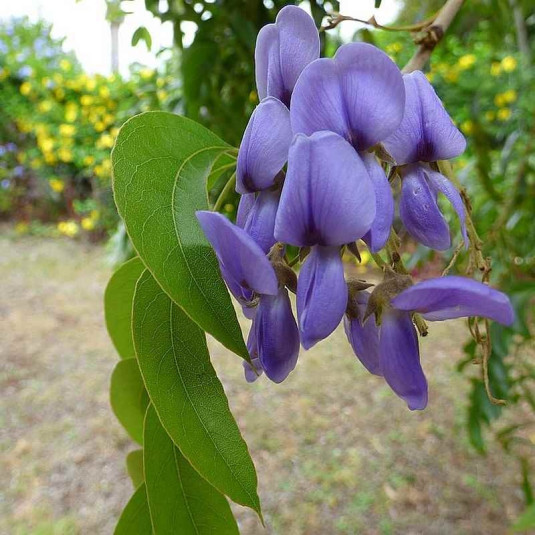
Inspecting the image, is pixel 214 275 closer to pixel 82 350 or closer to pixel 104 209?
pixel 82 350

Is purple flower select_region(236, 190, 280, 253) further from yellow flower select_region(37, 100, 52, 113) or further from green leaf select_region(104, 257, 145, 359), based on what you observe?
yellow flower select_region(37, 100, 52, 113)

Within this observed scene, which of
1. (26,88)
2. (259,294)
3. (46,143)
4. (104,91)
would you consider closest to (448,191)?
(259,294)

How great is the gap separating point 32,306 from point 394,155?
3.60 meters

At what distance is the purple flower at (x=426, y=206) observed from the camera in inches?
13.8

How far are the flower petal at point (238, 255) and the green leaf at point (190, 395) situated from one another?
0.06 meters

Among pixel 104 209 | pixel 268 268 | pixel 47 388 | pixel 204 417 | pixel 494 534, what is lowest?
pixel 104 209

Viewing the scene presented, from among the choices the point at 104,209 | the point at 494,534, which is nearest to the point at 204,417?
the point at 494,534

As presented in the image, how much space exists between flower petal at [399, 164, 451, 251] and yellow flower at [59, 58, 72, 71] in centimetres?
492

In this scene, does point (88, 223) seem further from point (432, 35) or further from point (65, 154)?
point (432, 35)

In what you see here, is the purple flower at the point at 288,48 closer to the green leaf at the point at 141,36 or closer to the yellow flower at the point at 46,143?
the green leaf at the point at 141,36

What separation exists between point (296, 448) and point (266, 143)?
7.07 feet

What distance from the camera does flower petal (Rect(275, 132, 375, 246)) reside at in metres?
0.29

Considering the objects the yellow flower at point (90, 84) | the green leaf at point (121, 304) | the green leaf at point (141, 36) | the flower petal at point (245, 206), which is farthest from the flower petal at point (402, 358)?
the yellow flower at point (90, 84)

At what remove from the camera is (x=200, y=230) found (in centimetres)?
36
